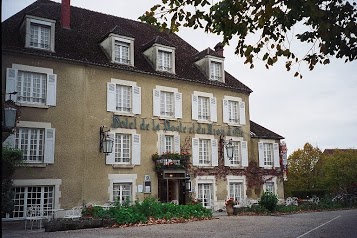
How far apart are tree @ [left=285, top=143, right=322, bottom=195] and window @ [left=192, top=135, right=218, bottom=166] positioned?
24.7 m

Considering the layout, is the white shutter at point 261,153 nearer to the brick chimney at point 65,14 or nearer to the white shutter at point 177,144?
the white shutter at point 177,144

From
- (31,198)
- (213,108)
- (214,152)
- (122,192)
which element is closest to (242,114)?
(213,108)

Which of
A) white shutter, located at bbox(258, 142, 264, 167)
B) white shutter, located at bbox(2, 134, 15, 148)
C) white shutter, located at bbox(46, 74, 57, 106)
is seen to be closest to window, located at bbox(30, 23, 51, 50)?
white shutter, located at bbox(46, 74, 57, 106)

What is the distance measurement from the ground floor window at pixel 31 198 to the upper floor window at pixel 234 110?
36.7 ft

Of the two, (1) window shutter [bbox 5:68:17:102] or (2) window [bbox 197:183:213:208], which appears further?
(2) window [bbox 197:183:213:208]

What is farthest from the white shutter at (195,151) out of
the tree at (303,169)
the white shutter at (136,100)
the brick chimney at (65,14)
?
the tree at (303,169)

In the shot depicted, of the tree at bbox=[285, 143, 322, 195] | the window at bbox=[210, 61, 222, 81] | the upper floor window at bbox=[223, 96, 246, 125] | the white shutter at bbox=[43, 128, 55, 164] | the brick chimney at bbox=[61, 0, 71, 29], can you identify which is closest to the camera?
the white shutter at bbox=[43, 128, 55, 164]

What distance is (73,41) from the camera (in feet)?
62.5

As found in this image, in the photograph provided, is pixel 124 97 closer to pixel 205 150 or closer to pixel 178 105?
pixel 178 105

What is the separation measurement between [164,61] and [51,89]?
22.4 feet

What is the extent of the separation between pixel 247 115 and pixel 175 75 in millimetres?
5807

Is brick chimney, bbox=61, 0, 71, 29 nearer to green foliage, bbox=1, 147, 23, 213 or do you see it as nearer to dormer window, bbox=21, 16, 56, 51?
dormer window, bbox=21, 16, 56, 51

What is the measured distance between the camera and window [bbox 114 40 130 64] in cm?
1944

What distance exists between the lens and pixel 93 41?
65.9ft
